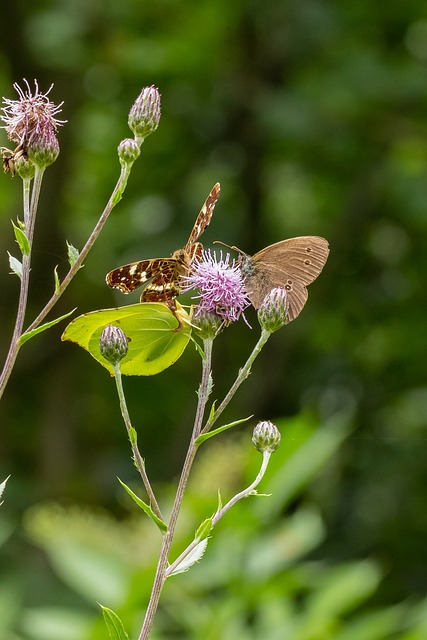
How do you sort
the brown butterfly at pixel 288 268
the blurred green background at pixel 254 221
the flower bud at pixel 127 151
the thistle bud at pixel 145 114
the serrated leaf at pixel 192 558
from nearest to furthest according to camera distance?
the serrated leaf at pixel 192 558 → the flower bud at pixel 127 151 → the thistle bud at pixel 145 114 → the brown butterfly at pixel 288 268 → the blurred green background at pixel 254 221

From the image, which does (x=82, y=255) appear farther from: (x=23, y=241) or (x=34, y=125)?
(x=34, y=125)

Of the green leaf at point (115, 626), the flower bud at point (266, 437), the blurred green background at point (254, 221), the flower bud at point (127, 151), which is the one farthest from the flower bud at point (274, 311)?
the blurred green background at point (254, 221)

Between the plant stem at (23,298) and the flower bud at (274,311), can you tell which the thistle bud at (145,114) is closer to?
the plant stem at (23,298)

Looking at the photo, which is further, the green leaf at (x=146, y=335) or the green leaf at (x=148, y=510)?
the green leaf at (x=146, y=335)

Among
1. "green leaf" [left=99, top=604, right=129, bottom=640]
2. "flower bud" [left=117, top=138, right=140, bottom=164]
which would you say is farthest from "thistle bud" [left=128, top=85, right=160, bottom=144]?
"green leaf" [left=99, top=604, right=129, bottom=640]

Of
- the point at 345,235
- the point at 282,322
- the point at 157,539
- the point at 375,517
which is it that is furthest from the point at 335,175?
the point at 282,322

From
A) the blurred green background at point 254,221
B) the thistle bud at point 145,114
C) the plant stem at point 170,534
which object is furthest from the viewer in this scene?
the blurred green background at point 254,221
